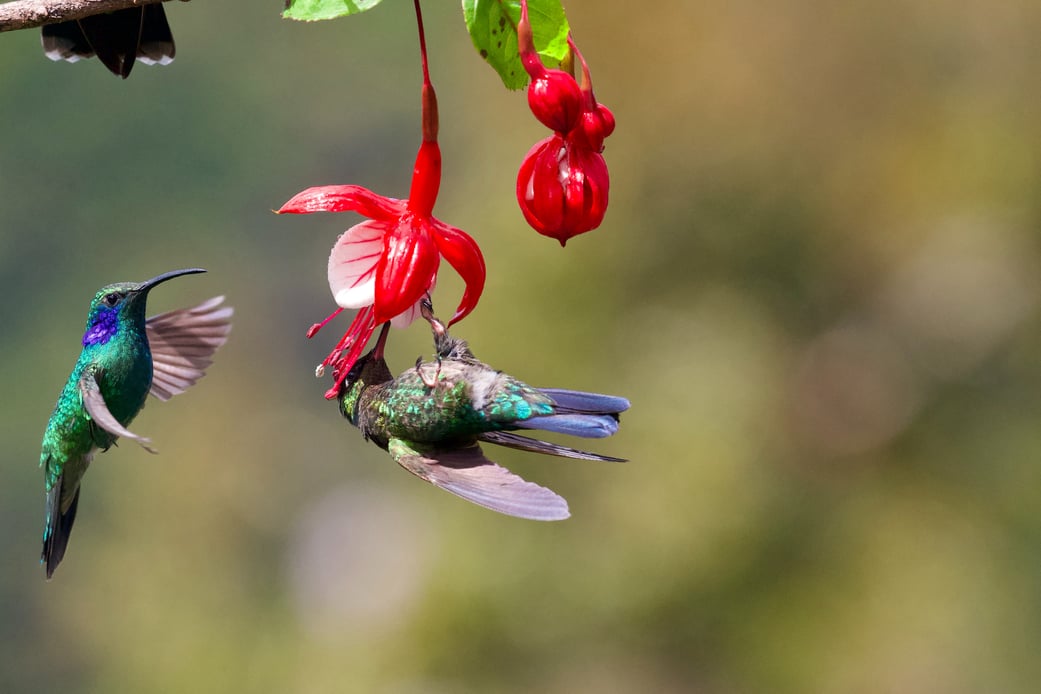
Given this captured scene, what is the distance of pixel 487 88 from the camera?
247 inches

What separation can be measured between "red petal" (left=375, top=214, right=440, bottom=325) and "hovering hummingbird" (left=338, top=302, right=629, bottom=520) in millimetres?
47

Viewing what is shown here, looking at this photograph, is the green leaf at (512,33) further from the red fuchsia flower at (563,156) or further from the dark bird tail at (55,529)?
the dark bird tail at (55,529)

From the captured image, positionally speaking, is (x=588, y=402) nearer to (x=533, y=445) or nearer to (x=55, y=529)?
(x=533, y=445)

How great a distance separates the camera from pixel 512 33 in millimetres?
1263

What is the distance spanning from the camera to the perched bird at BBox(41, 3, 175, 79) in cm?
202

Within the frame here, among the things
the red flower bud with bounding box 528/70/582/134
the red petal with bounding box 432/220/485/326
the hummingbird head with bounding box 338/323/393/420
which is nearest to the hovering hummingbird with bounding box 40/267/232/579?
the hummingbird head with bounding box 338/323/393/420

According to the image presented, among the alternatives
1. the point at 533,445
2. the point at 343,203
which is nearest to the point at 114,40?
the point at 343,203

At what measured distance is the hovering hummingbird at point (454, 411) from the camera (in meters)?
1.07

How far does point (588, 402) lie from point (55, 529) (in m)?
0.81

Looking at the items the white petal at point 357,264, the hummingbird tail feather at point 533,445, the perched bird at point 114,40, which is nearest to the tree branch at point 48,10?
the white petal at point 357,264

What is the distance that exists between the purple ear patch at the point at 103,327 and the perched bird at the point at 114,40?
1.98 feet

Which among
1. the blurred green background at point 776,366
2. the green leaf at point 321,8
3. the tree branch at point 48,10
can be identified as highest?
the green leaf at point 321,8

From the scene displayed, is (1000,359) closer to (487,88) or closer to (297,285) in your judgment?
(487,88)

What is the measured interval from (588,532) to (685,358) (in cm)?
68
